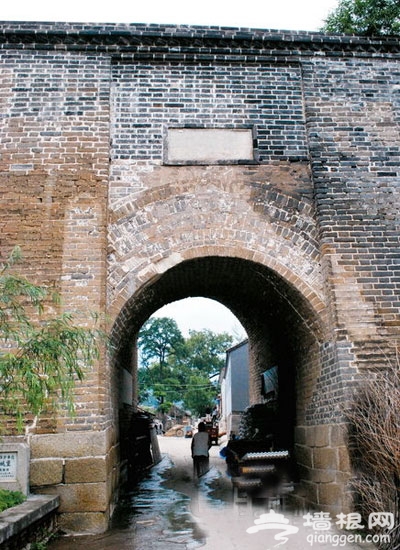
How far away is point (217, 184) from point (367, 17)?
7.43 m

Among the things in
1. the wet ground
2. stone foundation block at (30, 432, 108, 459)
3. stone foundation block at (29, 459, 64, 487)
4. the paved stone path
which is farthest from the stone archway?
stone foundation block at (29, 459, 64, 487)

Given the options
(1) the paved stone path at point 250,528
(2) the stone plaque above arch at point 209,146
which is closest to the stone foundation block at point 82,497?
(1) the paved stone path at point 250,528

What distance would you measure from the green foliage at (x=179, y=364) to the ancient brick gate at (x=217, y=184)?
129ft

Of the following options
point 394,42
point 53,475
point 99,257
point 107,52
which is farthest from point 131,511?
point 394,42

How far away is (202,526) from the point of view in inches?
251

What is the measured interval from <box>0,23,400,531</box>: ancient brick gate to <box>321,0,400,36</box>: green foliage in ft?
13.7

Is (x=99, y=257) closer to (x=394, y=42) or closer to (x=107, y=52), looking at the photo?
(x=107, y=52)

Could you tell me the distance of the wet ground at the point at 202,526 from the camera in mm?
5422

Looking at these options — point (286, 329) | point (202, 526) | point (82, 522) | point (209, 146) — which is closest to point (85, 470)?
point (82, 522)

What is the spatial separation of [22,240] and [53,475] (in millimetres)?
3069

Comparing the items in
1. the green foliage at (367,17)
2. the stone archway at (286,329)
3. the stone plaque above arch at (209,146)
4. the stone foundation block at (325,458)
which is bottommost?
the stone foundation block at (325,458)

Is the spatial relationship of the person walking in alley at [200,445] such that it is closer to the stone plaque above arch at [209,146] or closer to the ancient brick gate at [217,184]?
the ancient brick gate at [217,184]

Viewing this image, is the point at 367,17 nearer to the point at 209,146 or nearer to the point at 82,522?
the point at 209,146

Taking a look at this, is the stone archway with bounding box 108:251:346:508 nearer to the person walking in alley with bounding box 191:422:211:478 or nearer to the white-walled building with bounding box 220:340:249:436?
the person walking in alley with bounding box 191:422:211:478
